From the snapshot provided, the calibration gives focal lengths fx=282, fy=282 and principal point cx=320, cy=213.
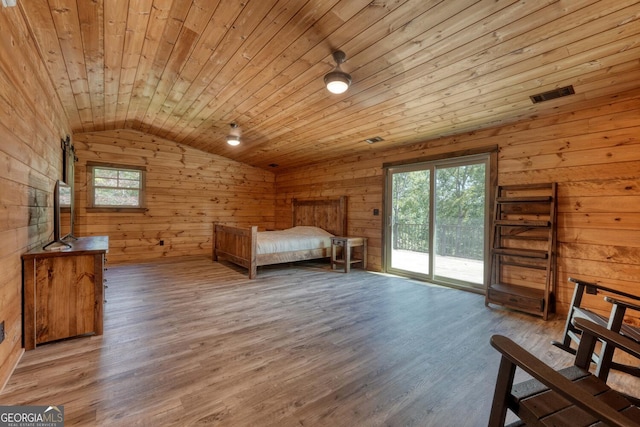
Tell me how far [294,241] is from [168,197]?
329cm

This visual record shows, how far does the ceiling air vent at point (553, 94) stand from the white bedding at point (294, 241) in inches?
148

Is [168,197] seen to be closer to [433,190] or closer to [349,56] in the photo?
[349,56]

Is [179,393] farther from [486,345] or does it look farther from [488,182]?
[488,182]

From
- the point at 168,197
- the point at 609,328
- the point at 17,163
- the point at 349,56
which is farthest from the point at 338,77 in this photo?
the point at 168,197

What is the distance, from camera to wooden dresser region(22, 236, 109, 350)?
88.0 inches

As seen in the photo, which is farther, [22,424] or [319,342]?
[319,342]

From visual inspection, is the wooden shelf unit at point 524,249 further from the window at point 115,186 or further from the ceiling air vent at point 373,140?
the window at point 115,186

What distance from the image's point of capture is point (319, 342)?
7.96 feet

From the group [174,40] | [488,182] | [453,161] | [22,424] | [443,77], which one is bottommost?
[22,424]

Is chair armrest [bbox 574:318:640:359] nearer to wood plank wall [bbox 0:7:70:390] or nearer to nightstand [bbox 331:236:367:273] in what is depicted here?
wood plank wall [bbox 0:7:70:390]

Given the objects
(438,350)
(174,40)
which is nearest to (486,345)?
(438,350)

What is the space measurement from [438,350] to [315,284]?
7.30 feet

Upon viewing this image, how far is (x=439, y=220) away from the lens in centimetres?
438

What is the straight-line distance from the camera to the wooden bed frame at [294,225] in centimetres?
461
